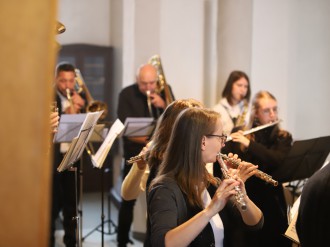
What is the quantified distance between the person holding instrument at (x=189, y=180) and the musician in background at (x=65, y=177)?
7.31ft

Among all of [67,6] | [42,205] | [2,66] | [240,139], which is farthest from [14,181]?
[67,6]

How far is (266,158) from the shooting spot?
3.64 metres

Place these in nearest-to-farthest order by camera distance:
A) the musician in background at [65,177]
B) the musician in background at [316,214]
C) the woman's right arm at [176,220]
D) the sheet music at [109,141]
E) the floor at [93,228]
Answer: the musician in background at [316,214] → the woman's right arm at [176,220] → the sheet music at [109,141] → the musician in background at [65,177] → the floor at [93,228]

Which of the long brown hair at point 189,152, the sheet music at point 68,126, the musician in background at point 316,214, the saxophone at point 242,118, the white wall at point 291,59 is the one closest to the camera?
the musician in background at point 316,214

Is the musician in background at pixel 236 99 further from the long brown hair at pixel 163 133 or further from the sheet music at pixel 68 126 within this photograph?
the long brown hair at pixel 163 133

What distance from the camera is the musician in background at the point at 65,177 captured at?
4246mm

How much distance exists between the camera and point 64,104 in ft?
14.9

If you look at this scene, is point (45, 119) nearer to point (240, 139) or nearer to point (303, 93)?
point (240, 139)

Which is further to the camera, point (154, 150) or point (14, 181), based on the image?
point (154, 150)

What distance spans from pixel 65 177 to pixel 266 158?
1.78m

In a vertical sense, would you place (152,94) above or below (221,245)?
above

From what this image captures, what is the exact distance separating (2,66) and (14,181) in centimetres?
19

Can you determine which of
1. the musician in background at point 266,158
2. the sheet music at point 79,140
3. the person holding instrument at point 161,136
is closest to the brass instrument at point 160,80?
the musician in background at point 266,158

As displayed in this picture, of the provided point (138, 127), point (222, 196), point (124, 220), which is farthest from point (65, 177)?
point (222, 196)
